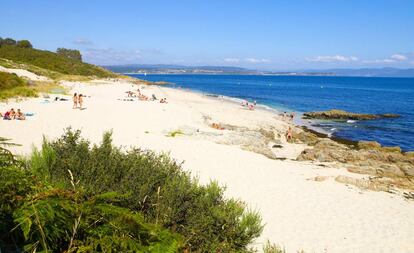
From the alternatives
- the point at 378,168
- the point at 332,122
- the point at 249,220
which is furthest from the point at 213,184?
the point at 332,122

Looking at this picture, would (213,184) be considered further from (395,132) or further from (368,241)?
(395,132)

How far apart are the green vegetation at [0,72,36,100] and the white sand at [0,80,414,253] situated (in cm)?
483

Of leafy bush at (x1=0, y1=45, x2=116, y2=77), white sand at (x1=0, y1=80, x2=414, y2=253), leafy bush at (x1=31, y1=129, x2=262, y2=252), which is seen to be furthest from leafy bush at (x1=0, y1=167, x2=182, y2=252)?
leafy bush at (x1=0, y1=45, x2=116, y2=77)

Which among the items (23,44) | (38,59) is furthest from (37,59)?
(23,44)

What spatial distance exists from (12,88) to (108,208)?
32198 millimetres

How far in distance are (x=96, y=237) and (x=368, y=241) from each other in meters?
8.69

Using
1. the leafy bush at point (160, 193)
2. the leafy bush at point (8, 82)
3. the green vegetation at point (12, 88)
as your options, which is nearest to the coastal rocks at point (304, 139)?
the green vegetation at point (12, 88)

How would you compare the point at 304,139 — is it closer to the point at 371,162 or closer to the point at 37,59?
the point at 371,162

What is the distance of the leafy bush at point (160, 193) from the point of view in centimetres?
475

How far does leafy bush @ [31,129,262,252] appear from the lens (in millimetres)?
4754

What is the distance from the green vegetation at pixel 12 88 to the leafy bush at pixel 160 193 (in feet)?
76.0

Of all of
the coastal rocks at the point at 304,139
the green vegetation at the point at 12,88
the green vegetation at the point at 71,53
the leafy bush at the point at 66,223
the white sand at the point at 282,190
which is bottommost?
the coastal rocks at the point at 304,139

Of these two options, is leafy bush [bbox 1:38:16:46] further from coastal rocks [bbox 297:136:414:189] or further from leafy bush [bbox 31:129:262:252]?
leafy bush [bbox 31:129:262:252]

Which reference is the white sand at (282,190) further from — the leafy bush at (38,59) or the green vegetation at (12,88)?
the leafy bush at (38,59)
